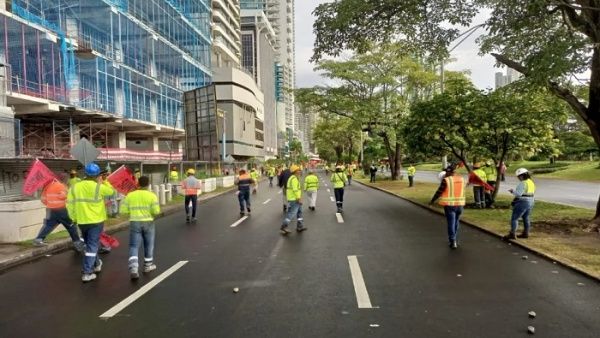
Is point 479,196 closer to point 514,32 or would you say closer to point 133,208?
point 514,32

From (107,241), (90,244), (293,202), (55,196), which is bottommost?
(107,241)

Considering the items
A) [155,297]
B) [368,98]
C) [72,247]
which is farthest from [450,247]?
[368,98]

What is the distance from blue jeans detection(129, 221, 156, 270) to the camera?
7.57m

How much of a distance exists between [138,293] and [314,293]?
2366 millimetres

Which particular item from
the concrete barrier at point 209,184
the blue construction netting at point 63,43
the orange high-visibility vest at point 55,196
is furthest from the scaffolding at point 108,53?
the orange high-visibility vest at point 55,196

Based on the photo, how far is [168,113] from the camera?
45.5 metres

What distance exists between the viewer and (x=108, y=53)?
34438 mm

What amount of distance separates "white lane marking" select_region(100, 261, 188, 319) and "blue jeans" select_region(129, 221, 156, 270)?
0.39 metres

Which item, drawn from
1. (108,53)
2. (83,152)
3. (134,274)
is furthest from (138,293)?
(108,53)

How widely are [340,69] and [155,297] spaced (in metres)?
32.6

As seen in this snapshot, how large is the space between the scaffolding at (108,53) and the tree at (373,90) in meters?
12.6

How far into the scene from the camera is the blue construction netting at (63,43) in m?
25.9

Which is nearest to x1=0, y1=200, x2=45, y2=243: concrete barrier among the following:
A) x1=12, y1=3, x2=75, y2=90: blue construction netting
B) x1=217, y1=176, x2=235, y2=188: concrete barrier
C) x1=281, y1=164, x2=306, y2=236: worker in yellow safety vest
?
x1=281, y1=164, x2=306, y2=236: worker in yellow safety vest

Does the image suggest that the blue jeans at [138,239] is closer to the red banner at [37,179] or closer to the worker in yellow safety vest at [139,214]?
the worker in yellow safety vest at [139,214]
